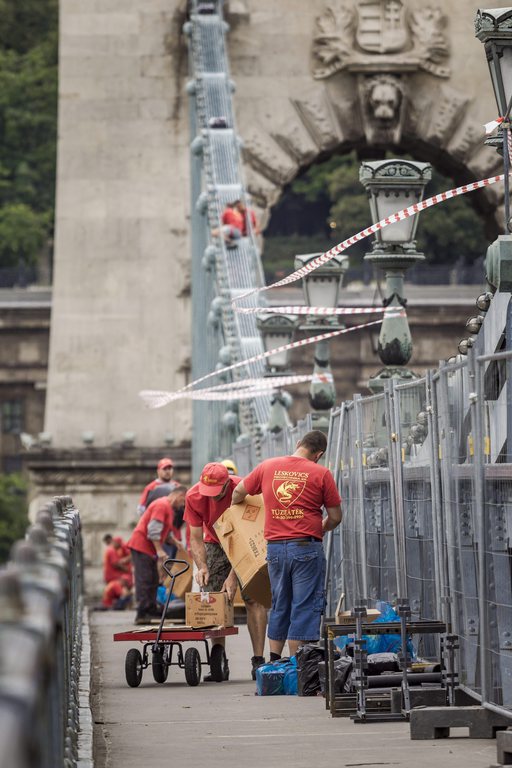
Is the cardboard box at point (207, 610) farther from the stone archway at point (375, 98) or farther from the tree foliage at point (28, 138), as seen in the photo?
the tree foliage at point (28, 138)

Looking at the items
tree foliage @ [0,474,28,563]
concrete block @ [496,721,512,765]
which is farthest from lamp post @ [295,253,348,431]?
tree foliage @ [0,474,28,563]

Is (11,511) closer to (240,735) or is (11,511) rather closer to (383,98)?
(383,98)

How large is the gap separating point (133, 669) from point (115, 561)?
15.1m

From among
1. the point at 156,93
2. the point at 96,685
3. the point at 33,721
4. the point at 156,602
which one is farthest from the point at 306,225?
the point at 33,721

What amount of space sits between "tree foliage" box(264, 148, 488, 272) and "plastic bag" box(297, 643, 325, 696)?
47.4 metres

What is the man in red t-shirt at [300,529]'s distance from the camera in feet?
36.5

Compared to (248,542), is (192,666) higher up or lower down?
lower down

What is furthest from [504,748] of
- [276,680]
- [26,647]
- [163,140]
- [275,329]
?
[163,140]

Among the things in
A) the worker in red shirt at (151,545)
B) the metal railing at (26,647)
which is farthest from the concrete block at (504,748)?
the worker in red shirt at (151,545)

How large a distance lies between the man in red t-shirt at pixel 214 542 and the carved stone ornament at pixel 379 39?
16.5 m

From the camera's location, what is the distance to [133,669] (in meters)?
12.1

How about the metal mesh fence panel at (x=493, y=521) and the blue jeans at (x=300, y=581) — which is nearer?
the metal mesh fence panel at (x=493, y=521)

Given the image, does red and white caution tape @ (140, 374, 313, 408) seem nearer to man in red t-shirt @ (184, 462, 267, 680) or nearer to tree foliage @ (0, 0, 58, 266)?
man in red t-shirt @ (184, 462, 267, 680)

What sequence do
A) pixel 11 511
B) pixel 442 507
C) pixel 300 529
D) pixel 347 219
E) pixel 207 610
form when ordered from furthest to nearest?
pixel 347 219, pixel 11 511, pixel 207 610, pixel 300 529, pixel 442 507
